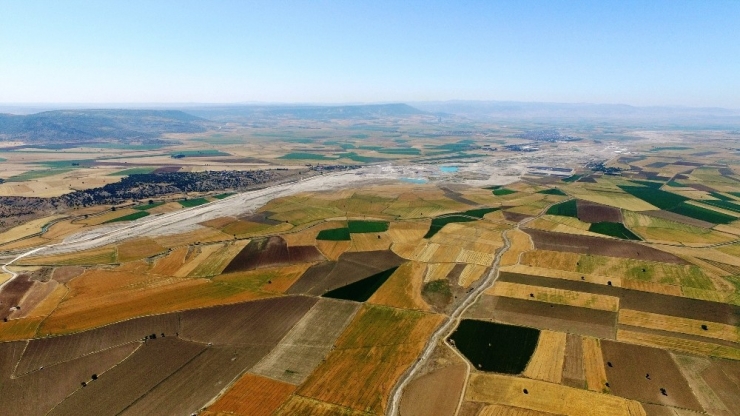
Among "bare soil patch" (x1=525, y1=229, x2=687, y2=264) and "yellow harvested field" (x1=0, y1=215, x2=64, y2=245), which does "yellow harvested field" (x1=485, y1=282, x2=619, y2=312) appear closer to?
"bare soil patch" (x1=525, y1=229, x2=687, y2=264)

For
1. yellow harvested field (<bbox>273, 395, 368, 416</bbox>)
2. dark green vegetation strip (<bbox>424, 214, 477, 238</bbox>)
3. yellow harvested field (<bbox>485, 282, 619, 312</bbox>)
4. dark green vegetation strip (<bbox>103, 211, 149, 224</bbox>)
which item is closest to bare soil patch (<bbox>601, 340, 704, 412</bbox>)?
yellow harvested field (<bbox>485, 282, 619, 312</bbox>)

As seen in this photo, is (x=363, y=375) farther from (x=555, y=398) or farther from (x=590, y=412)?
(x=590, y=412)

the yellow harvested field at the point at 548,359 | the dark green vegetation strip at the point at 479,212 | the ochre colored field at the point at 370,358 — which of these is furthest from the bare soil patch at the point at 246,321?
the dark green vegetation strip at the point at 479,212

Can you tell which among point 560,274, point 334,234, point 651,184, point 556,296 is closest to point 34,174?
point 334,234

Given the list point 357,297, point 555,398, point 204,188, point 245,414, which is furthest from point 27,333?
point 204,188

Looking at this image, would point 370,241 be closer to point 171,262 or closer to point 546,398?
point 171,262

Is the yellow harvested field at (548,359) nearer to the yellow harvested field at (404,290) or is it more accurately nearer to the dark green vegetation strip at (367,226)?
the yellow harvested field at (404,290)
